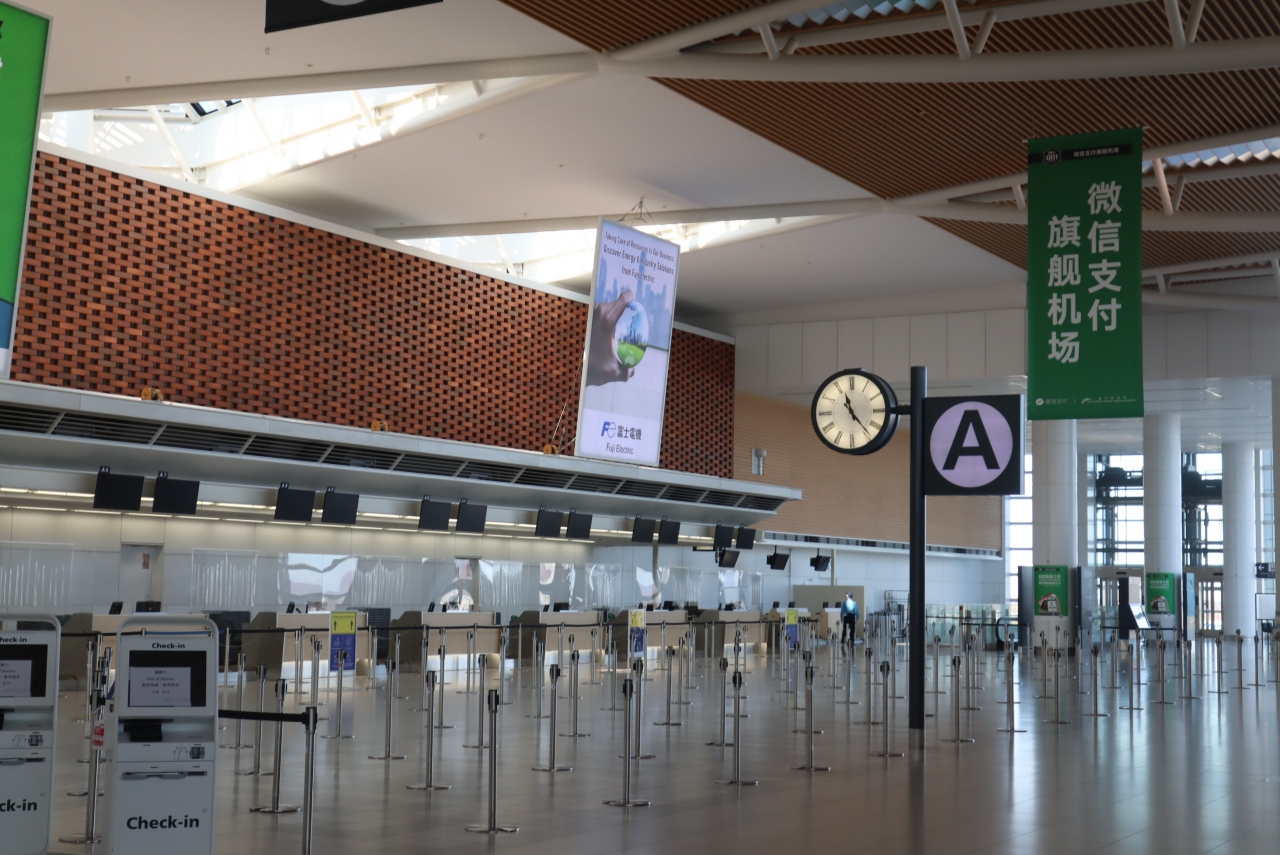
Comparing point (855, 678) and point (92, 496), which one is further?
point (855, 678)

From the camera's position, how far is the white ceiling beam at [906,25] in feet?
41.6

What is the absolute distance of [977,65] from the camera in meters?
13.6

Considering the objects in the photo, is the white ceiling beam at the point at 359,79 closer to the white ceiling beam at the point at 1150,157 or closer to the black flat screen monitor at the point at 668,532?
the white ceiling beam at the point at 1150,157

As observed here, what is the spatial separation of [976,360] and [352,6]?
23.9m

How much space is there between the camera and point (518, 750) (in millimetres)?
11328

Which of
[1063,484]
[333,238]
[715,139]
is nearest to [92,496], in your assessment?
[333,238]

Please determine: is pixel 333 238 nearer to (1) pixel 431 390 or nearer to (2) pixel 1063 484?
(1) pixel 431 390

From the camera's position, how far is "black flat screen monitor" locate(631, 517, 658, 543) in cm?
2819

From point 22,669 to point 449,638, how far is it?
49.3ft

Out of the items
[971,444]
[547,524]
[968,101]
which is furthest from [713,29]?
[547,524]

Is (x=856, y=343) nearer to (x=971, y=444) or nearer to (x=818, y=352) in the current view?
(x=818, y=352)

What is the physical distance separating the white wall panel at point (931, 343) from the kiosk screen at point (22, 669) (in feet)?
78.6

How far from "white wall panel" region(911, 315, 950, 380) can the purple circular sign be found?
17.9 m

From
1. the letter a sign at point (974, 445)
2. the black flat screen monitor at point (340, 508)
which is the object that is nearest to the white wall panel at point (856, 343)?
the black flat screen monitor at point (340, 508)
